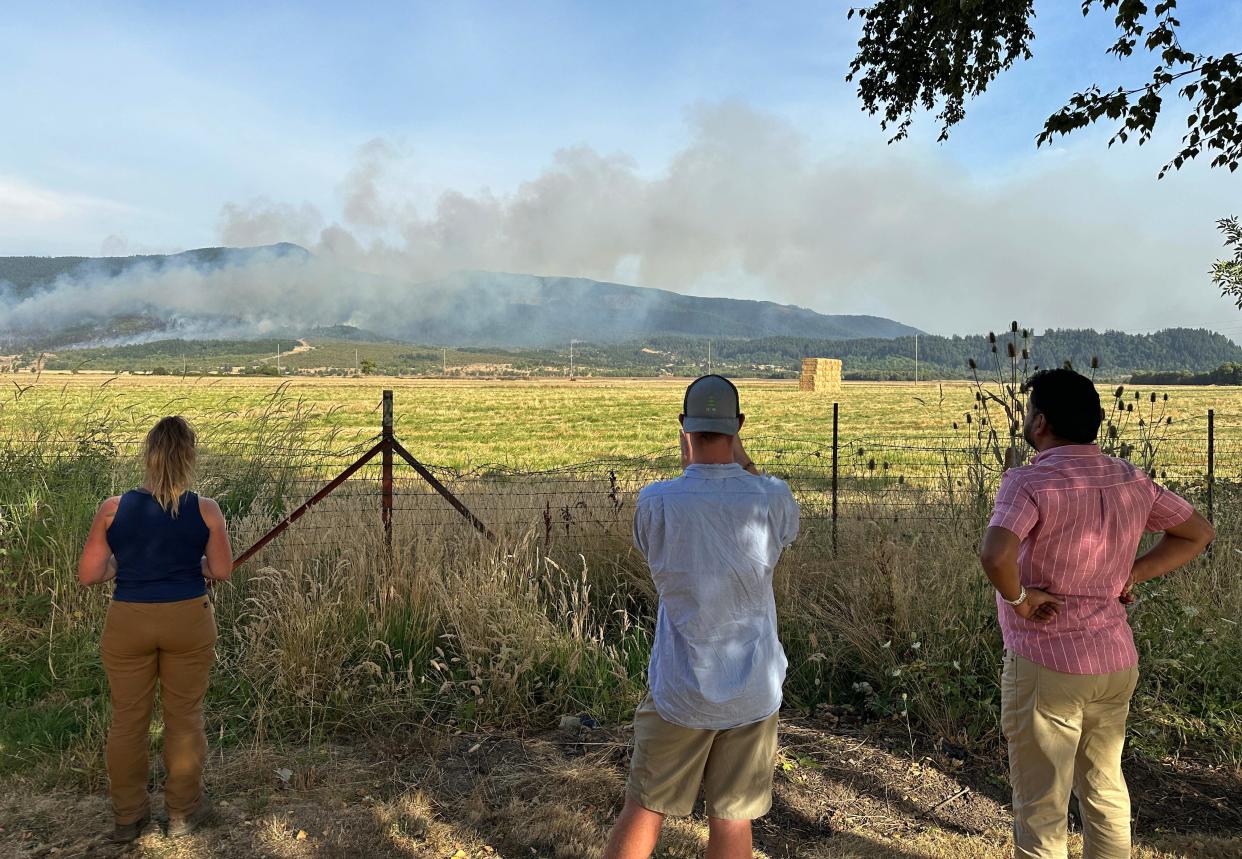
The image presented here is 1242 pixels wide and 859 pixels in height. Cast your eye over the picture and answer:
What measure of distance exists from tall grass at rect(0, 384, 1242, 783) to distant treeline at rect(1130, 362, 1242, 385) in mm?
74349

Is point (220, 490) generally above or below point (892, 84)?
below

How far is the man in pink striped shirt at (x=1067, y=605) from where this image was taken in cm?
253

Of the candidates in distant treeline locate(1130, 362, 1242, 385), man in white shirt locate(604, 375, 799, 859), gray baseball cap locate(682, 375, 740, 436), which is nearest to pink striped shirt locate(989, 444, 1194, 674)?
man in white shirt locate(604, 375, 799, 859)

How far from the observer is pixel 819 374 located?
63.0 meters

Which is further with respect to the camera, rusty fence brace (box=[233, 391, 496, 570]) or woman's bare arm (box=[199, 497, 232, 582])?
rusty fence brace (box=[233, 391, 496, 570])

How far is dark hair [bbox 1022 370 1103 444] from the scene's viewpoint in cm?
257

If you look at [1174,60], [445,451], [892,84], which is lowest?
[445,451]

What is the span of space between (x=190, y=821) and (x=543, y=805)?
1.42 m

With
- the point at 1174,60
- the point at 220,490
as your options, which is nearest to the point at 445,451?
the point at 220,490

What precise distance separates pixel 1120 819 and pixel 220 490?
22.3ft

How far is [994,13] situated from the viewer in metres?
7.74

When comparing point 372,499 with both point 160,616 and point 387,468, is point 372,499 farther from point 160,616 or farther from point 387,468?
point 160,616

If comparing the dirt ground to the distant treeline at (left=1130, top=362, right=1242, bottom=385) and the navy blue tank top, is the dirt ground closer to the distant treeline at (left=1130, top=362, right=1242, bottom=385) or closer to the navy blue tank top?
the navy blue tank top

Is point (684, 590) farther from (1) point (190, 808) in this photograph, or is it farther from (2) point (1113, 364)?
(2) point (1113, 364)
